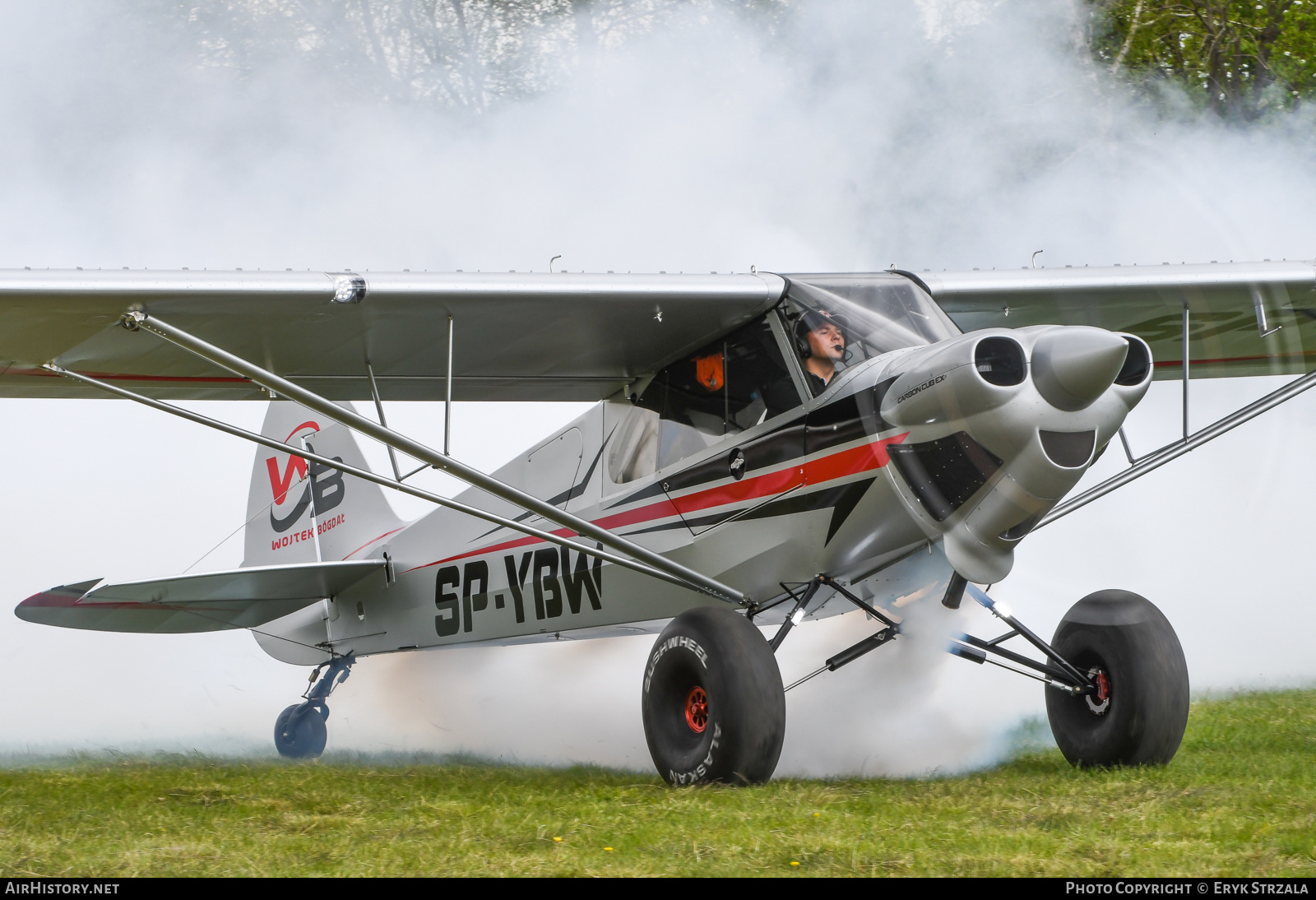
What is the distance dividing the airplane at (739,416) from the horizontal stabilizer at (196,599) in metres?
0.04

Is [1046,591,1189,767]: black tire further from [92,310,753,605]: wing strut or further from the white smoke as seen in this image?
the white smoke

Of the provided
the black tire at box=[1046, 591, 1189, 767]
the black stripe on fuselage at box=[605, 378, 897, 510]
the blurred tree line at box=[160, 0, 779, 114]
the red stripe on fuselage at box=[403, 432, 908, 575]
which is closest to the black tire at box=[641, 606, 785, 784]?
the red stripe on fuselage at box=[403, 432, 908, 575]

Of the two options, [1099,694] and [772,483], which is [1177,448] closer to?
[1099,694]

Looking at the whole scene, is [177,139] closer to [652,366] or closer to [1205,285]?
[652,366]

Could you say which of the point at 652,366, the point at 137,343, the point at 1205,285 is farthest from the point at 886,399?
the point at 137,343

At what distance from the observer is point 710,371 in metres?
6.88

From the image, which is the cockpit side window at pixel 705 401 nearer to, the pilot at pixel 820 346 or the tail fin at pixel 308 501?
the pilot at pixel 820 346

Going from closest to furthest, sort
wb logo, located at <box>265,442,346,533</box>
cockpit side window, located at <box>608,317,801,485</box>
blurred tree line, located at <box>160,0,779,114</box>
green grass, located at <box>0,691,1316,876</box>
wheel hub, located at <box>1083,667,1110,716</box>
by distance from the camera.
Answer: green grass, located at <box>0,691,1316,876</box> < wheel hub, located at <box>1083,667,1110,716</box> < cockpit side window, located at <box>608,317,801,485</box> < wb logo, located at <box>265,442,346,533</box> < blurred tree line, located at <box>160,0,779,114</box>

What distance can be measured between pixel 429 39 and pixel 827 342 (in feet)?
75.9

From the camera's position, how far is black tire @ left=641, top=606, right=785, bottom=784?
5352 mm

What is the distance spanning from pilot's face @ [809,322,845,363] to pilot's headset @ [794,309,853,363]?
0.05 ft

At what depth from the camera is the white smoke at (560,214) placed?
12.2 metres

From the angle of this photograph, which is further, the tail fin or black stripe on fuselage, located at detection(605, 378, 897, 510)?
the tail fin

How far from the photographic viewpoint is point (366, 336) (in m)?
7.02
